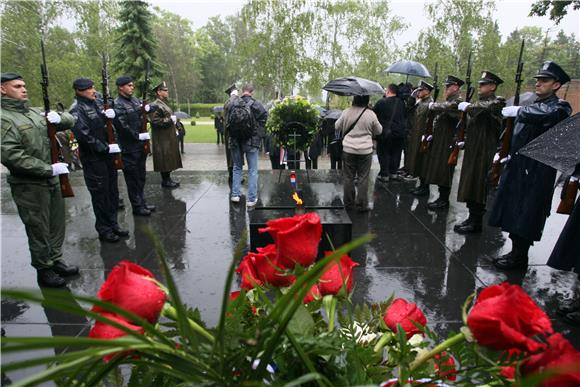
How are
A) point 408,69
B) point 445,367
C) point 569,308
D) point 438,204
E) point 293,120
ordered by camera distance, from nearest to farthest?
point 445,367 < point 569,308 < point 438,204 < point 293,120 < point 408,69

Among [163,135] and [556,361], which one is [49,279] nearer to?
[556,361]

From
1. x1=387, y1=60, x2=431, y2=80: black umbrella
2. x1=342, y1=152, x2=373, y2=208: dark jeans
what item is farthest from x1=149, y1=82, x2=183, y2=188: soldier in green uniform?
x1=387, y1=60, x2=431, y2=80: black umbrella

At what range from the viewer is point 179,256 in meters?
5.11

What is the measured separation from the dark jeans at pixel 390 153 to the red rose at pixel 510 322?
28.9 ft

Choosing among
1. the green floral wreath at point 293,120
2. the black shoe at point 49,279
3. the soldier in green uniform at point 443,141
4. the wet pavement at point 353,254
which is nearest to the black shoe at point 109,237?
the wet pavement at point 353,254

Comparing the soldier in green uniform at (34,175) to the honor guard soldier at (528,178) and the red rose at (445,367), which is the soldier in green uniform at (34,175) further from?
the honor guard soldier at (528,178)

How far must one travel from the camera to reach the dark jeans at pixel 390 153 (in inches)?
366

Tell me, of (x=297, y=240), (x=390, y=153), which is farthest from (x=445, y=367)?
(x=390, y=153)

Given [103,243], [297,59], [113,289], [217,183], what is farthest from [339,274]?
[297,59]

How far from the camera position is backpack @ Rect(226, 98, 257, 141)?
267 inches

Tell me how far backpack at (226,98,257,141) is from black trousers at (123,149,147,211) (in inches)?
59.3

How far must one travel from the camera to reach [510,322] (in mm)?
619

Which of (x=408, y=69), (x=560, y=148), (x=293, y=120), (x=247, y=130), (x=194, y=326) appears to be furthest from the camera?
(x=408, y=69)

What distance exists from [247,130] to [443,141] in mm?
3296
